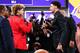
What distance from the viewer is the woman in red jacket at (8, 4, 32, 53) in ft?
20.7

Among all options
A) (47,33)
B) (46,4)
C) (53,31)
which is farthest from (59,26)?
(46,4)

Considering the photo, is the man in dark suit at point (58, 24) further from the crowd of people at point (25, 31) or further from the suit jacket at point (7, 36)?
the suit jacket at point (7, 36)

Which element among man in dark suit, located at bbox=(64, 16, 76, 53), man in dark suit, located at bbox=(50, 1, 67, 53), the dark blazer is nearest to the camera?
the dark blazer

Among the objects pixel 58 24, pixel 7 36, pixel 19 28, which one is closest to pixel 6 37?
pixel 7 36

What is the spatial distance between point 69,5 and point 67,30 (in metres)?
3.06

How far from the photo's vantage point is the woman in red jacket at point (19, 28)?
630cm

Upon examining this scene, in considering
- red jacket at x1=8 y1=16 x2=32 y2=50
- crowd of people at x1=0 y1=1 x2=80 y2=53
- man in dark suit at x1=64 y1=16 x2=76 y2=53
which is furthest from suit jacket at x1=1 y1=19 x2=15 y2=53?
man in dark suit at x1=64 y1=16 x2=76 y2=53

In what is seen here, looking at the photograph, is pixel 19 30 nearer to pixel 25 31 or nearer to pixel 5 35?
pixel 25 31

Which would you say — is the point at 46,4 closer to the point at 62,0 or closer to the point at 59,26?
the point at 62,0

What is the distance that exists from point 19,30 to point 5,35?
42cm

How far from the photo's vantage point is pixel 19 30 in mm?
6348

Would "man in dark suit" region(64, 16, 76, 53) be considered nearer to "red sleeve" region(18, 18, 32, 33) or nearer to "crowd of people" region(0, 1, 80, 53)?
"crowd of people" region(0, 1, 80, 53)

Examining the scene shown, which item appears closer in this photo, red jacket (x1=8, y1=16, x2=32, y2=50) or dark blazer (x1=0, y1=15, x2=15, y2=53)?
dark blazer (x1=0, y1=15, x2=15, y2=53)

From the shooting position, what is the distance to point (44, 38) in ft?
27.2
